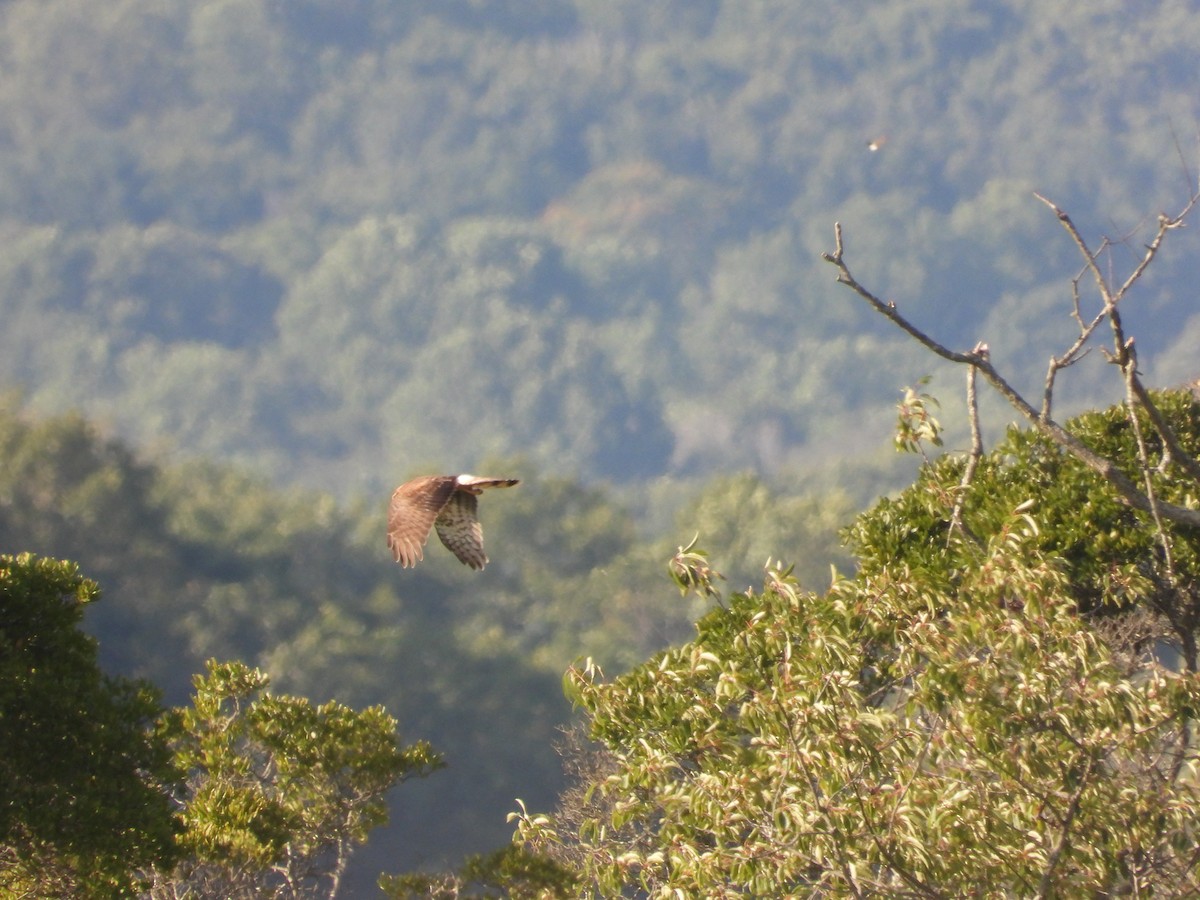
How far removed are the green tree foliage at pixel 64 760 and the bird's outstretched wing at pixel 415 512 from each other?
10.1ft

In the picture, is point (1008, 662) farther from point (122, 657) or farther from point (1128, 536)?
point (122, 657)

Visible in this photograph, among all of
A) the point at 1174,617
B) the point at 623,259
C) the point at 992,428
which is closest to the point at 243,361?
the point at 623,259

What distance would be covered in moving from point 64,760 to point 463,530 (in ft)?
11.5

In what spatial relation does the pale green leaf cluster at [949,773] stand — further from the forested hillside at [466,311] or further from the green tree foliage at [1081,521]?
the forested hillside at [466,311]

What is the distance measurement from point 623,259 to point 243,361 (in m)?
54.3

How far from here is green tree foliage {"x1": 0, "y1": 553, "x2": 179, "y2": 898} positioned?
1003 centimetres

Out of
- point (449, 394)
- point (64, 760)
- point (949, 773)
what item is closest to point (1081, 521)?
point (949, 773)

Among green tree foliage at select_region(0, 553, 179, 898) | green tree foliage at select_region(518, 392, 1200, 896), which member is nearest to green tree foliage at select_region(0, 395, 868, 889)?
green tree foliage at select_region(0, 553, 179, 898)

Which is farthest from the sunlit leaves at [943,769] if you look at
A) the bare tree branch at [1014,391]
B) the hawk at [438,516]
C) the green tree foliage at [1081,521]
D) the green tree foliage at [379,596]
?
the green tree foliage at [379,596]

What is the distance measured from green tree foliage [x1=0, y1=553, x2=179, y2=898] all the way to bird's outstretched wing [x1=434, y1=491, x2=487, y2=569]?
303 centimetres

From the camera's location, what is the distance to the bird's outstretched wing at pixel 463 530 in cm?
913

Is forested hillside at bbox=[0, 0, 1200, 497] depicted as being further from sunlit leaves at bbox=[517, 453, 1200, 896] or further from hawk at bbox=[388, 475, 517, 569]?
sunlit leaves at bbox=[517, 453, 1200, 896]

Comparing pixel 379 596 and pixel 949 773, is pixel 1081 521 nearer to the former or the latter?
pixel 949 773

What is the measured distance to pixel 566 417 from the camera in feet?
513
